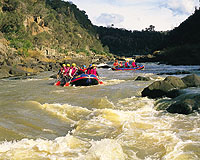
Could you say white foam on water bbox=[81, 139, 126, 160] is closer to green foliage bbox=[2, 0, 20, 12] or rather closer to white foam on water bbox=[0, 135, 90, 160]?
white foam on water bbox=[0, 135, 90, 160]

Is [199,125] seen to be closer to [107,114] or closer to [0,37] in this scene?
[107,114]

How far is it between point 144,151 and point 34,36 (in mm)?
53536

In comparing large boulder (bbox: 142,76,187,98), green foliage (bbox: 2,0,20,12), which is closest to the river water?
large boulder (bbox: 142,76,187,98)

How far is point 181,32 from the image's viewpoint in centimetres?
6800

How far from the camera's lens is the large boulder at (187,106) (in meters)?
6.83

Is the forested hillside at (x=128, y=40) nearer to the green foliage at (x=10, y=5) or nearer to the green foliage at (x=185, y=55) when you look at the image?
the green foliage at (x=185, y=55)

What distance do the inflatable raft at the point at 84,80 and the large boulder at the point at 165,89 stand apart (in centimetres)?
551

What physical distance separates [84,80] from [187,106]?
8651 millimetres

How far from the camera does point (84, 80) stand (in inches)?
577

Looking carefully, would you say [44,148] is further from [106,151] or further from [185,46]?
[185,46]

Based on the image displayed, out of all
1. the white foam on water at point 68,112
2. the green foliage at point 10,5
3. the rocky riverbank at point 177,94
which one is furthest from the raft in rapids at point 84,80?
the green foliage at point 10,5

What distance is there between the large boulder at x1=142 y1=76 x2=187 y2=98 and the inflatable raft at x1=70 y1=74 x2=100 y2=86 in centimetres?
551

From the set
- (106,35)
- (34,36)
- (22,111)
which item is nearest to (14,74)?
(22,111)

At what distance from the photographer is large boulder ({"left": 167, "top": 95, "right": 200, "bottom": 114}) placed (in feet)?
22.4
